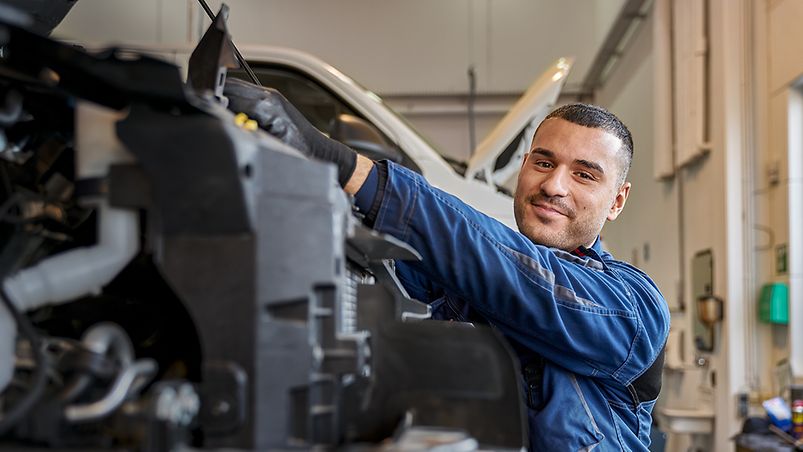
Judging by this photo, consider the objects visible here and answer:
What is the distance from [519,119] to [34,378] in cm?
318

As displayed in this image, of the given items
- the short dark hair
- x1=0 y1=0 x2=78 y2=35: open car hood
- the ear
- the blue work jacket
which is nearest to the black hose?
the blue work jacket

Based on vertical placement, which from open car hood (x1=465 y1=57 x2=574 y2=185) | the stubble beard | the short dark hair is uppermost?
open car hood (x1=465 y1=57 x2=574 y2=185)

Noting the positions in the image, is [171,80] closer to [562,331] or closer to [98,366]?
[98,366]

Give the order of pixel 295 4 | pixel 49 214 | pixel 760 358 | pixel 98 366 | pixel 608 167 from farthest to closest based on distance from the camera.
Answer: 1. pixel 295 4
2. pixel 760 358
3. pixel 608 167
4. pixel 49 214
5. pixel 98 366

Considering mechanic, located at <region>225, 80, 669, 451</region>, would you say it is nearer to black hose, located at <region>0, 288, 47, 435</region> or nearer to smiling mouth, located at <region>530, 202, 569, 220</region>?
smiling mouth, located at <region>530, 202, 569, 220</region>

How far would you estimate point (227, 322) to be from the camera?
2.52 ft

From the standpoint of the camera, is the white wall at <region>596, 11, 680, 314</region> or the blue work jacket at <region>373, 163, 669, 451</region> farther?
the white wall at <region>596, 11, 680, 314</region>

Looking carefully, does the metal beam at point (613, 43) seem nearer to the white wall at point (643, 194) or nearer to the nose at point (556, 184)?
the white wall at point (643, 194)

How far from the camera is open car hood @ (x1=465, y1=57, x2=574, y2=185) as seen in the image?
371 cm

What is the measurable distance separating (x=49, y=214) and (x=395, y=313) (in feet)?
1.33

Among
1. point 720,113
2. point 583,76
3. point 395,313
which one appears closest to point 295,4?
point 583,76

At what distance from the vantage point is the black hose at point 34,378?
74 centimetres

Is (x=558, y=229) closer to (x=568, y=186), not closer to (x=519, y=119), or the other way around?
(x=568, y=186)

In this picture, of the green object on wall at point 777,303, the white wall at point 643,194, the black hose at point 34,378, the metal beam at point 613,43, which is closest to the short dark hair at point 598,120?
the black hose at point 34,378
